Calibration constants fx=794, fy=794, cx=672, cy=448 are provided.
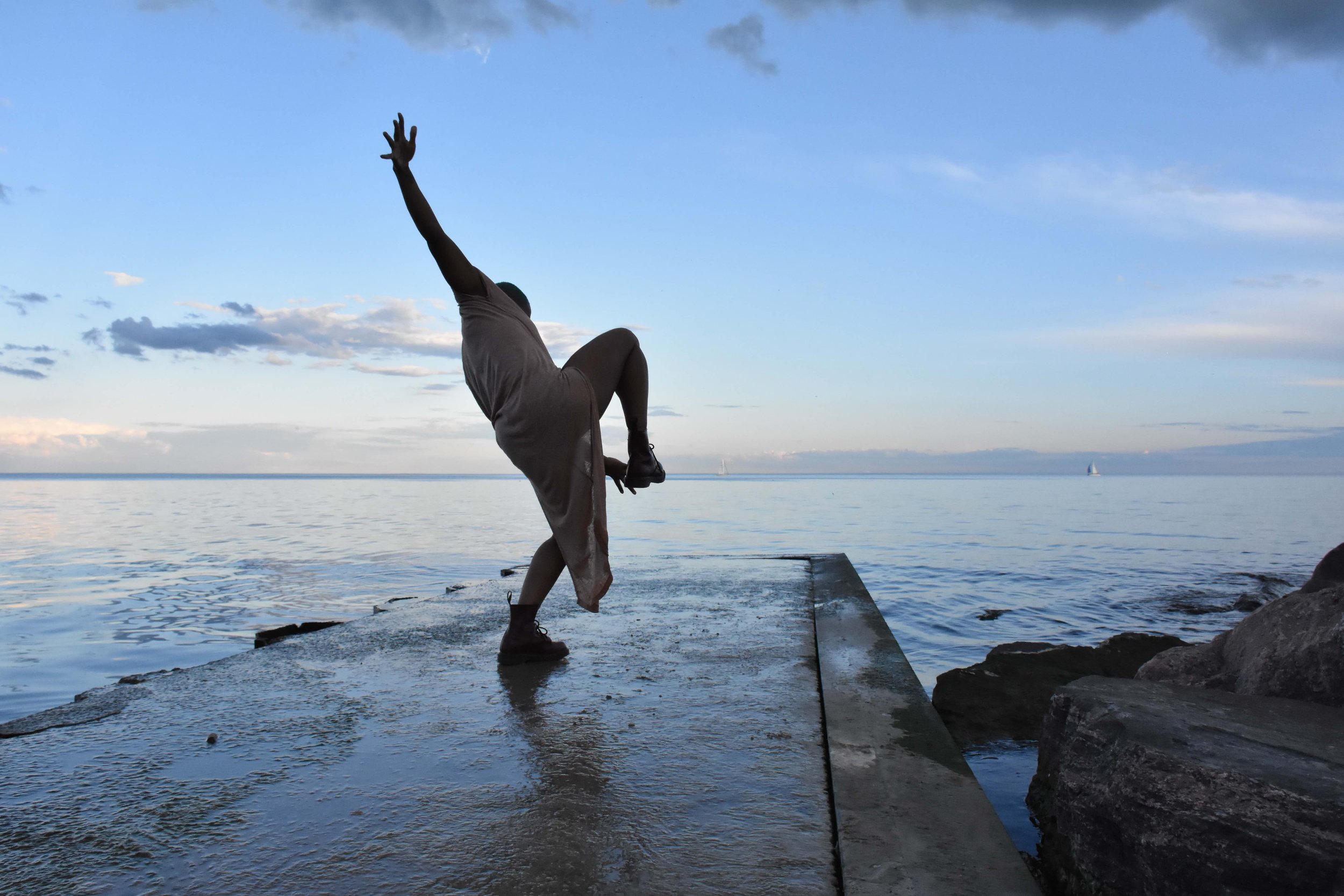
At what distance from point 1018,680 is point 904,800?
2617mm

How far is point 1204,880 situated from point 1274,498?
Result: 162 ft

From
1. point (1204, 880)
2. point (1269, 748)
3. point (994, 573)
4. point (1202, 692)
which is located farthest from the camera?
point (994, 573)

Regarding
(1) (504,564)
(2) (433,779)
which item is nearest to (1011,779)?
(2) (433,779)

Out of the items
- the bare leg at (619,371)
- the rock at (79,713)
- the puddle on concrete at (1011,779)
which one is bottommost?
the puddle on concrete at (1011,779)

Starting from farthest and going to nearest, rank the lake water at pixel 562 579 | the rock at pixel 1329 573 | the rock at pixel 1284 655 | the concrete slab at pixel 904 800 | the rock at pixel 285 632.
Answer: the lake water at pixel 562 579 < the rock at pixel 285 632 < the rock at pixel 1329 573 < the rock at pixel 1284 655 < the concrete slab at pixel 904 800

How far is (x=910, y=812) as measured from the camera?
6.46ft

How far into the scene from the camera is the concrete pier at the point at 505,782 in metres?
1.68

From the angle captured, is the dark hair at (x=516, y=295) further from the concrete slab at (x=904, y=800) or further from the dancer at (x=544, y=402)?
the concrete slab at (x=904, y=800)

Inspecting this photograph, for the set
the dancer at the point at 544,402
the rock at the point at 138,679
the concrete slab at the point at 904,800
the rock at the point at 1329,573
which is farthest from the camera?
the rock at the point at 138,679

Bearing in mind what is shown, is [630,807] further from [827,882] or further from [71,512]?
[71,512]

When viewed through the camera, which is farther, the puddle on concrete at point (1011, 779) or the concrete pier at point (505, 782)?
the puddle on concrete at point (1011, 779)

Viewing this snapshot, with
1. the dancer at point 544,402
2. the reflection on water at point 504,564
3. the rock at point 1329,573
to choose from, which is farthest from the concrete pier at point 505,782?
the reflection on water at point 504,564

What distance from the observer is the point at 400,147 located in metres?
2.92

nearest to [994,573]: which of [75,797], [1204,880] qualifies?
[1204,880]
